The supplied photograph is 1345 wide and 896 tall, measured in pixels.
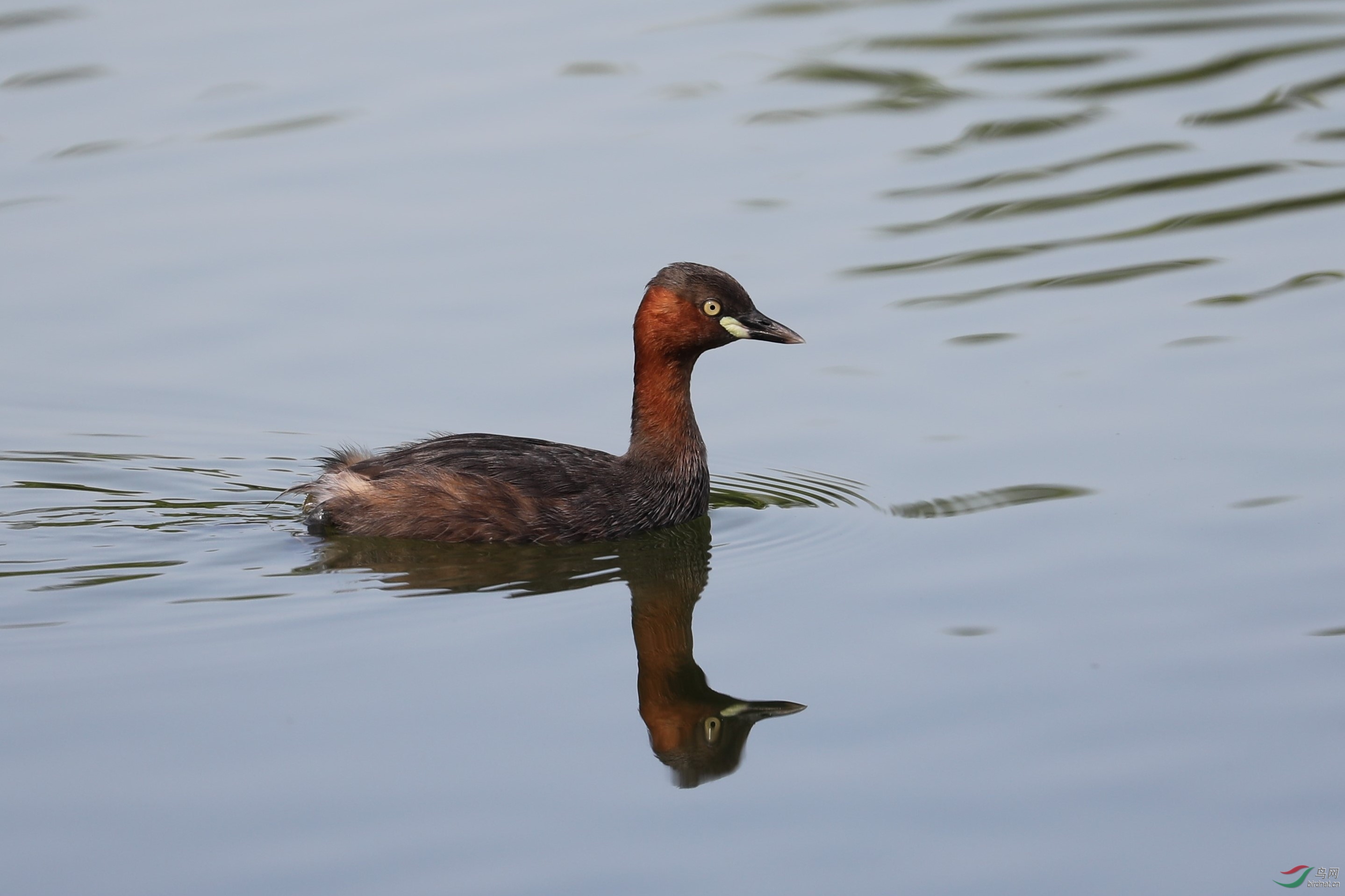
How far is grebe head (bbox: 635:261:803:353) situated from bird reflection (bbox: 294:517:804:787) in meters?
0.87

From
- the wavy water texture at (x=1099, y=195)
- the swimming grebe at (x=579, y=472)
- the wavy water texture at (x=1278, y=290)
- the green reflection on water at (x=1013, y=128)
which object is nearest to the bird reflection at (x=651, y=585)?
the swimming grebe at (x=579, y=472)

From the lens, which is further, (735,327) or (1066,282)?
(1066,282)

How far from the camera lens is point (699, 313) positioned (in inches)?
363

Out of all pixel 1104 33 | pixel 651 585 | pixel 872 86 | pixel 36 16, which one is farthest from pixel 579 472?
pixel 36 16

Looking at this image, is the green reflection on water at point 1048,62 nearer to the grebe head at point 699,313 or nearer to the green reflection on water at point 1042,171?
the green reflection on water at point 1042,171

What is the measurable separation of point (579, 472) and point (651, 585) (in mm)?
841

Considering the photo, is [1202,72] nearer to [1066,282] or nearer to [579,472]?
[1066,282]

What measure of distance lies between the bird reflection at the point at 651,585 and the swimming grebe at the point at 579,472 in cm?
9

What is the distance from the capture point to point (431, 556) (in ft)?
28.1

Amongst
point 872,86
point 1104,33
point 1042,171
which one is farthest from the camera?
point 1104,33

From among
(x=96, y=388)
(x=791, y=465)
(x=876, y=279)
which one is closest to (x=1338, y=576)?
(x=791, y=465)

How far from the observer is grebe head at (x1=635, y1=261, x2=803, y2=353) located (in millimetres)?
9188

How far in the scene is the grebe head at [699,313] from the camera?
30.1 feet

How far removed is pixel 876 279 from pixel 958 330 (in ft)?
3.08
